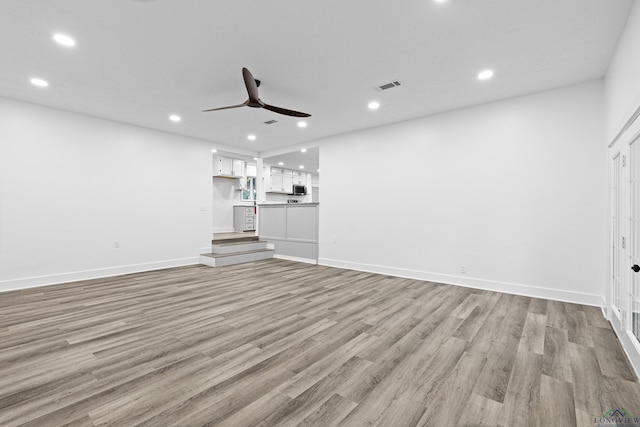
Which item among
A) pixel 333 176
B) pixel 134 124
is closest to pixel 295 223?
pixel 333 176

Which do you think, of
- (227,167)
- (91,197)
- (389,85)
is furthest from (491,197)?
(227,167)

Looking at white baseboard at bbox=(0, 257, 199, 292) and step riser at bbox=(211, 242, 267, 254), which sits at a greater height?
step riser at bbox=(211, 242, 267, 254)

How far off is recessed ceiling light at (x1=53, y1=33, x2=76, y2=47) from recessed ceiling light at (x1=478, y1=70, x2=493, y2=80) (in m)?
4.41

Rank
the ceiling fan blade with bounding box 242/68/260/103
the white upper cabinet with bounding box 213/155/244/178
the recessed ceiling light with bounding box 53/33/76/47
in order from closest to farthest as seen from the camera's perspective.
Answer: the recessed ceiling light with bounding box 53/33/76/47, the ceiling fan blade with bounding box 242/68/260/103, the white upper cabinet with bounding box 213/155/244/178

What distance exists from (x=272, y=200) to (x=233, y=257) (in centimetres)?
515

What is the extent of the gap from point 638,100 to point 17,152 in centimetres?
726

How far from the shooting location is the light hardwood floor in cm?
162

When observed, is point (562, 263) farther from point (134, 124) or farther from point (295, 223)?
point (134, 124)

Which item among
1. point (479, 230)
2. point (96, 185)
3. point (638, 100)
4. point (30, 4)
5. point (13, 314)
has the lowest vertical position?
point (13, 314)

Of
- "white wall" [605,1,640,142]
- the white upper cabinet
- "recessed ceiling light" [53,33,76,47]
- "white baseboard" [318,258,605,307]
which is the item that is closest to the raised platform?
"white baseboard" [318,258,605,307]

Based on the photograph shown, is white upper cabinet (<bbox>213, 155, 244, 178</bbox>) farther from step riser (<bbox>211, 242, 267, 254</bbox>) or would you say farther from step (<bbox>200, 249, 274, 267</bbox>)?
step (<bbox>200, 249, 274, 267</bbox>)

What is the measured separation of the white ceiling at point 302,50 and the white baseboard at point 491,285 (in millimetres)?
2734

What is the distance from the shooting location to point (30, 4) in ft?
7.32

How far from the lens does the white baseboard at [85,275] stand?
4.18 meters
